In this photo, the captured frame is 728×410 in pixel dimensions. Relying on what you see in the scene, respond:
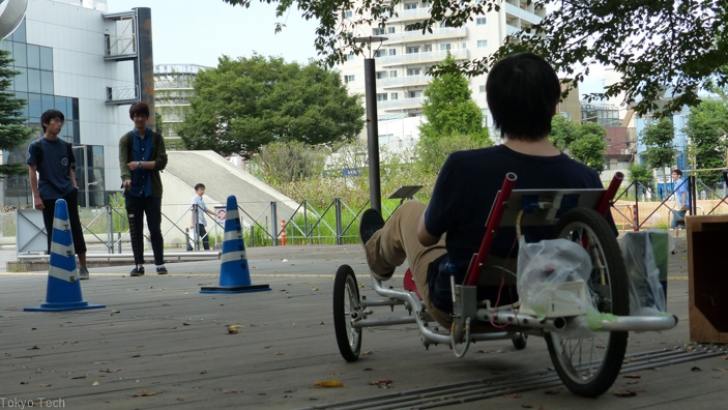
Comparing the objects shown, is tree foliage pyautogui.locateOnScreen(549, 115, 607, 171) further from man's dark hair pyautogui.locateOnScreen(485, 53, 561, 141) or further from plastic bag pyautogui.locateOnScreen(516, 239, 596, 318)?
plastic bag pyautogui.locateOnScreen(516, 239, 596, 318)

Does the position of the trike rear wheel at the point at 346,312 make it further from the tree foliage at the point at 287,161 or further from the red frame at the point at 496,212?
the tree foliage at the point at 287,161

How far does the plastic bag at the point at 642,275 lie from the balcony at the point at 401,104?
129 metres

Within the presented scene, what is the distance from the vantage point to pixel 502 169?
4.56 meters

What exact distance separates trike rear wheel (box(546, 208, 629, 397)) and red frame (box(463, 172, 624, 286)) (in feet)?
0.70

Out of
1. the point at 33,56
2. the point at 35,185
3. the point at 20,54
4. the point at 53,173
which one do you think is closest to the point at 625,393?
the point at 53,173

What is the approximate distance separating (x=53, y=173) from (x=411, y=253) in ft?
25.2

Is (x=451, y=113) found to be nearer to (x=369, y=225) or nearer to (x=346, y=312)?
(x=346, y=312)

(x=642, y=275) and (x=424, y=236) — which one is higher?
(x=424, y=236)

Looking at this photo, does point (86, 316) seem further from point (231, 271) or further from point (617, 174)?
point (617, 174)

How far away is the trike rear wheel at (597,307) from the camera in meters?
4.09

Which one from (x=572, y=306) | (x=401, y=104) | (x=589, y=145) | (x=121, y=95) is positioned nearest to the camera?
(x=572, y=306)

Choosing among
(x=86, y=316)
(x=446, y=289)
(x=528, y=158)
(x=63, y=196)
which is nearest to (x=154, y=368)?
(x=446, y=289)

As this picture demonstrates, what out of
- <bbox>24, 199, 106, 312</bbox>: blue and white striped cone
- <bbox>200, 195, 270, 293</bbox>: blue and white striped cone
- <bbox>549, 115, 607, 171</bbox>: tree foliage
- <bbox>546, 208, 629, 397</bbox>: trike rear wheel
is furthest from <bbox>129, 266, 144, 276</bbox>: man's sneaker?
<bbox>549, 115, 607, 171</bbox>: tree foliage

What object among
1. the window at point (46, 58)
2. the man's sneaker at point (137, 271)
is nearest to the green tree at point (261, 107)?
the window at point (46, 58)
